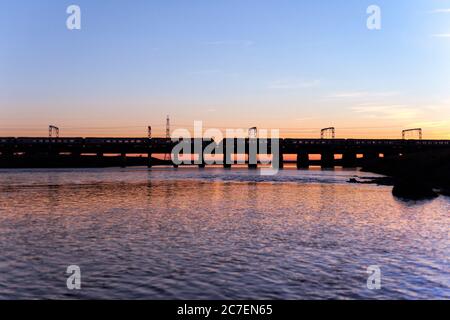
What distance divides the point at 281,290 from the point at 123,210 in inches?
1182

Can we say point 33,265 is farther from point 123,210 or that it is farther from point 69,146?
point 69,146

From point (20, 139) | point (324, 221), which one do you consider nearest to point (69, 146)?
point (20, 139)

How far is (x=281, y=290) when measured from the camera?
17625mm
